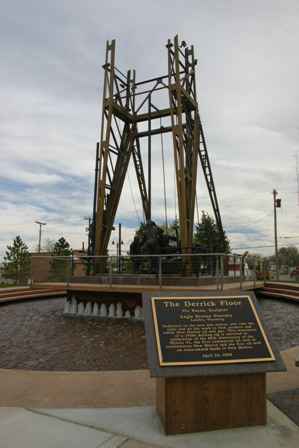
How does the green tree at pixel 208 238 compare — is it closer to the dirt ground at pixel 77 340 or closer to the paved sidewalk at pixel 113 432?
the dirt ground at pixel 77 340

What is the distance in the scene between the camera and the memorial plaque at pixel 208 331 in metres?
3.66

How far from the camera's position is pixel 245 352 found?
3.74 meters

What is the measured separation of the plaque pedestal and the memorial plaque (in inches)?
7.9

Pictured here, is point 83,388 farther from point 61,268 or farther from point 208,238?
point 208,238

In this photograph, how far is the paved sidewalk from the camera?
10.5 ft

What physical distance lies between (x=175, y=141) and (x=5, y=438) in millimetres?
14777

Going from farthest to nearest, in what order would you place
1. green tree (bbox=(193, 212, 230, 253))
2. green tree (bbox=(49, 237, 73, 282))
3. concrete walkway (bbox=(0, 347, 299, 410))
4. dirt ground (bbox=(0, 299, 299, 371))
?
1. green tree (bbox=(193, 212, 230, 253))
2. green tree (bbox=(49, 237, 73, 282))
3. dirt ground (bbox=(0, 299, 299, 371))
4. concrete walkway (bbox=(0, 347, 299, 410))

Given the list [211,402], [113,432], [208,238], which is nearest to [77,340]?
[113,432]

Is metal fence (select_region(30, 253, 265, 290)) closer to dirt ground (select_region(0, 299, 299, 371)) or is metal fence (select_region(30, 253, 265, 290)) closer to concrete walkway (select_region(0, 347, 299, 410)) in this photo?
dirt ground (select_region(0, 299, 299, 371))

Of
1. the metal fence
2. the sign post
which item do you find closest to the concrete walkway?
the sign post

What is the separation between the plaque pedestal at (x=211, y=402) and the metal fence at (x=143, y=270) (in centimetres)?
778

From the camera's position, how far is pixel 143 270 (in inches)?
542

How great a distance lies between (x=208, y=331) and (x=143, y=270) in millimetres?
9897

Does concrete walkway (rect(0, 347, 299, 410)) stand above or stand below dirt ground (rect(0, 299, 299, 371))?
above
